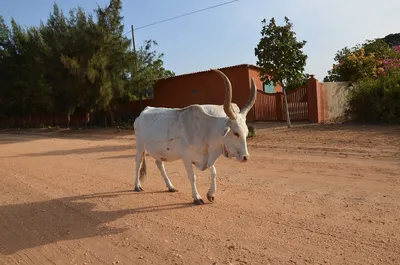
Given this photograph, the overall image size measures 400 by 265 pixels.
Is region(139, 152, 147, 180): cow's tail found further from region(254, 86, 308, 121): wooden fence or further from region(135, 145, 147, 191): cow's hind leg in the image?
region(254, 86, 308, 121): wooden fence

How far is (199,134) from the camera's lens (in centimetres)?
566

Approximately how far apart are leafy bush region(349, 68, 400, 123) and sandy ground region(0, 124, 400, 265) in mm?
→ 4769

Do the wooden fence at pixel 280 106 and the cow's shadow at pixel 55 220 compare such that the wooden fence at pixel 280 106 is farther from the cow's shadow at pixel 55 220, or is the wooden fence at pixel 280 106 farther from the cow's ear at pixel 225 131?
the cow's ear at pixel 225 131

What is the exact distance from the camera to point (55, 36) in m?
25.4

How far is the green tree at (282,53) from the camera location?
15.7 meters

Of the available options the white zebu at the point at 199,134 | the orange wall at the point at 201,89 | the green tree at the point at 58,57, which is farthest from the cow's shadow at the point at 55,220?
the green tree at the point at 58,57

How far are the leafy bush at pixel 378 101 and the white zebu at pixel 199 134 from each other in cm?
1047

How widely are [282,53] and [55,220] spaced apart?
501 inches

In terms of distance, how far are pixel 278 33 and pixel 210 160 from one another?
11.9m

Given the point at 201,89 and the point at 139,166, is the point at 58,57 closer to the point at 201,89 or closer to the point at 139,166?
the point at 201,89

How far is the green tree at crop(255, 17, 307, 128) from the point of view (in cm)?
1574

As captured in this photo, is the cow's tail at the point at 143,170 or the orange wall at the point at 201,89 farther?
the orange wall at the point at 201,89

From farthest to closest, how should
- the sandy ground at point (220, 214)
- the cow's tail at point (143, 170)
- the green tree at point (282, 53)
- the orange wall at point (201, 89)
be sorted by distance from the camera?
the orange wall at point (201, 89)
the green tree at point (282, 53)
the cow's tail at point (143, 170)
the sandy ground at point (220, 214)

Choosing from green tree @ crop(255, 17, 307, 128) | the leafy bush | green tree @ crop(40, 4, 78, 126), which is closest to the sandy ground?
the leafy bush
